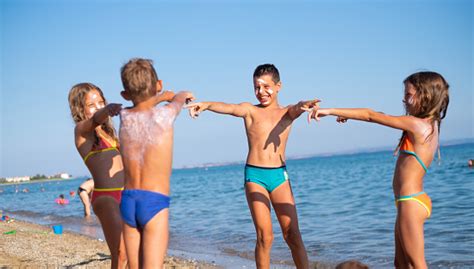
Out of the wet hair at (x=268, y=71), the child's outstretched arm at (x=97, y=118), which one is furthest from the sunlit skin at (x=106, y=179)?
the wet hair at (x=268, y=71)

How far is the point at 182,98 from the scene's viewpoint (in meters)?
5.20

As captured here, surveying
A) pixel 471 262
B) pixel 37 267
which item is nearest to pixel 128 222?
pixel 37 267

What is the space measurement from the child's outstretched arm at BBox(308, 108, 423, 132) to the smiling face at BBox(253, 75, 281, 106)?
4.04ft

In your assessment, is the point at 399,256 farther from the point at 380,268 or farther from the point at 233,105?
the point at 380,268

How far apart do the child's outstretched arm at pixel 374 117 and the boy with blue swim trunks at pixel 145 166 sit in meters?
1.74

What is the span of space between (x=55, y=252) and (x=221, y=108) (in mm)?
6810

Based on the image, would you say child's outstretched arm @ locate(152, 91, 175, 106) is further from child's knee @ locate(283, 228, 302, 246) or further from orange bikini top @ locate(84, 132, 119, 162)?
child's knee @ locate(283, 228, 302, 246)

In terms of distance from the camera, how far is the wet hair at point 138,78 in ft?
15.6

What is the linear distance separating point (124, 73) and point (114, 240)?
201 cm

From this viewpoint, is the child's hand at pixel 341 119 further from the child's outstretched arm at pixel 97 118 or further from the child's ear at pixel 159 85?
the child's outstretched arm at pixel 97 118

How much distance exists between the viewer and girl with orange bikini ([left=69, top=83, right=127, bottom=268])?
5.71 metres

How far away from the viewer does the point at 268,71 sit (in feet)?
22.5

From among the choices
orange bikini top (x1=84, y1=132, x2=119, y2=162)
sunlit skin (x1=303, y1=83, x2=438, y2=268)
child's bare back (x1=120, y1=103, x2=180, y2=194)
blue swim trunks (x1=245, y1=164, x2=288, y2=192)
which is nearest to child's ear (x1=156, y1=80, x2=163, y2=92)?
child's bare back (x1=120, y1=103, x2=180, y2=194)

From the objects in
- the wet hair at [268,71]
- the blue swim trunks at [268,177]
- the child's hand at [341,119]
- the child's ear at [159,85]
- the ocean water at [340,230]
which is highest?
the wet hair at [268,71]
